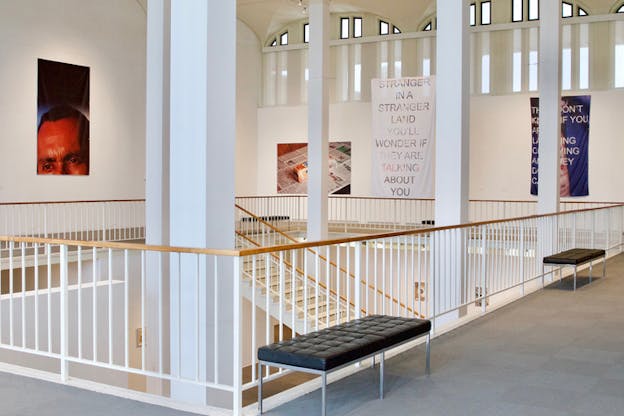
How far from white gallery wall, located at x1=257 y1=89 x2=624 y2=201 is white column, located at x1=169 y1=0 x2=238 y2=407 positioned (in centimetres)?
1655

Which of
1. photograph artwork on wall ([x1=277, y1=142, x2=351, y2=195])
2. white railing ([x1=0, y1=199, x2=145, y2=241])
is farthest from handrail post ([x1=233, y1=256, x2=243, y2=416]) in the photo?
photograph artwork on wall ([x1=277, y1=142, x2=351, y2=195])

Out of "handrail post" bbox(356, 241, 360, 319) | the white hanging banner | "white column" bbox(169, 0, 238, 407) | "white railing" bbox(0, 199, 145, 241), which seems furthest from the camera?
"white railing" bbox(0, 199, 145, 241)

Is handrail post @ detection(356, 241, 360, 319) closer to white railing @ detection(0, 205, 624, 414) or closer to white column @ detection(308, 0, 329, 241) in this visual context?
white railing @ detection(0, 205, 624, 414)

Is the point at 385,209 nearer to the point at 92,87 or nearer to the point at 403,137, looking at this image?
the point at 403,137

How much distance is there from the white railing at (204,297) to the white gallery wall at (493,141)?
6.50ft

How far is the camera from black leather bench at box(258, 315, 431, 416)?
4.68 metres

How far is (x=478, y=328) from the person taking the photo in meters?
8.16

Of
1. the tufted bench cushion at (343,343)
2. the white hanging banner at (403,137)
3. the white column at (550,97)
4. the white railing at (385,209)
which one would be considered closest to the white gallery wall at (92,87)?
the white railing at (385,209)

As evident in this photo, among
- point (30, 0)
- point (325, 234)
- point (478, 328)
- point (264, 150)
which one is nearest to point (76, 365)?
point (325, 234)

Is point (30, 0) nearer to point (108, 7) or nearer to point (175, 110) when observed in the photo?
point (108, 7)

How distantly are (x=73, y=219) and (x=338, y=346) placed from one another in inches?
564

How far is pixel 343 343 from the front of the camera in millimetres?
5039

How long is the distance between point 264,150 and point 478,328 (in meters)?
17.9

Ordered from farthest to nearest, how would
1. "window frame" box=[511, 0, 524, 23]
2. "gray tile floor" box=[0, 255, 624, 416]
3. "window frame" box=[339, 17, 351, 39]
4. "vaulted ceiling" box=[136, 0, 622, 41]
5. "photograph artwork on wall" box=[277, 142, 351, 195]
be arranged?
"window frame" box=[339, 17, 351, 39] → "photograph artwork on wall" box=[277, 142, 351, 195] → "window frame" box=[511, 0, 524, 23] → "vaulted ceiling" box=[136, 0, 622, 41] → "gray tile floor" box=[0, 255, 624, 416]
